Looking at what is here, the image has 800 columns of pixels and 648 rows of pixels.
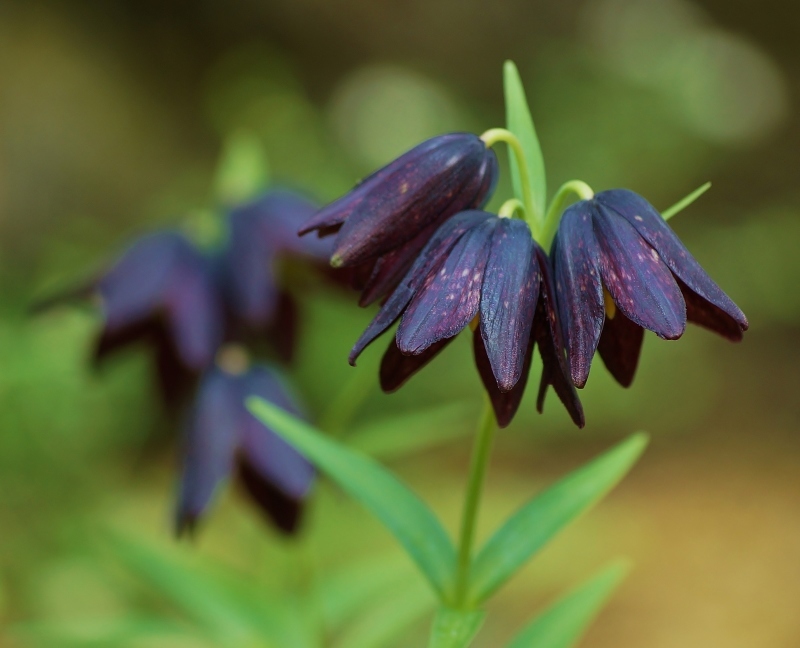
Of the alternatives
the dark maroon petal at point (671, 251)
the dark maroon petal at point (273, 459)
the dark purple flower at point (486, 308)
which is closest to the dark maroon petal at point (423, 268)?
the dark purple flower at point (486, 308)

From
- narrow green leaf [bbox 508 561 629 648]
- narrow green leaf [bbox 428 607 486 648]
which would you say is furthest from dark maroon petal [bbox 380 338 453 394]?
narrow green leaf [bbox 508 561 629 648]

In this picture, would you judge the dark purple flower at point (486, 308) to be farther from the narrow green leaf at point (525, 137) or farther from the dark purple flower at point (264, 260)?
the dark purple flower at point (264, 260)

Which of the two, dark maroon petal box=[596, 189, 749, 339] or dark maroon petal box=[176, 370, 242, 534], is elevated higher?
dark maroon petal box=[596, 189, 749, 339]

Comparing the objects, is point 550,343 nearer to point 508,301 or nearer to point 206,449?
point 508,301

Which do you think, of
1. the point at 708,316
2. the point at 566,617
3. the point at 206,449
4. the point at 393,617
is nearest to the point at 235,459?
the point at 206,449

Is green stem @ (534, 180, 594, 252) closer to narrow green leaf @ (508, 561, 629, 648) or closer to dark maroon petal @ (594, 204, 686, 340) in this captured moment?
dark maroon petal @ (594, 204, 686, 340)

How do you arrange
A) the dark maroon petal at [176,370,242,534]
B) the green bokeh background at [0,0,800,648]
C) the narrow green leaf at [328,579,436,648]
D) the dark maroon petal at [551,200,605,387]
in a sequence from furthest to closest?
1. the green bokeh background at [0,0,800,648]
2. the narrow green leaf at [328,579,436,648]
3. the dark maroon petal at [176,370,242,534]
4. the dark maroon petal at [551,200,605,387]

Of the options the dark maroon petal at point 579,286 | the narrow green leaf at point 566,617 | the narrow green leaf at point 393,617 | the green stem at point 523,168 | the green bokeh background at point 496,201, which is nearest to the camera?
the dark maroon petal at point 579,286
